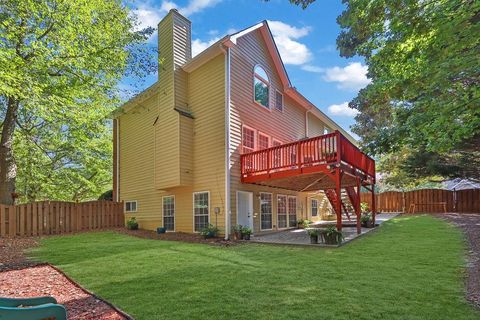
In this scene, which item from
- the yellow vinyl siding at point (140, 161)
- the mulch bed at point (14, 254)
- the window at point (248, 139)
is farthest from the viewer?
the yellow vinyl siding at point (140, 161)

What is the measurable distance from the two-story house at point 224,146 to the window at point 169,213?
44mm

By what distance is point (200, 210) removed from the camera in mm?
13047

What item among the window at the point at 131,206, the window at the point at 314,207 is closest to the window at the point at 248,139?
the window at the point at 131,206

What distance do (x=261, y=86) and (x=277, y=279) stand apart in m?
10.5

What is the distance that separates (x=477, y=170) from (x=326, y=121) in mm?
8756

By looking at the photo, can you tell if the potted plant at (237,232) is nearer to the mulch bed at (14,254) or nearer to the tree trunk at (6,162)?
the mulch bed at (14,254)

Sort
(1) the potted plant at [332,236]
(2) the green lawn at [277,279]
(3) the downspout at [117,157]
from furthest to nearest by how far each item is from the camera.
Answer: (3) the downspout at [117,157] → (1) the potted plant at [332,236] → (2) the green lawn at [277,279]

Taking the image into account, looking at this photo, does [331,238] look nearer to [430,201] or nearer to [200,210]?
[200,210]

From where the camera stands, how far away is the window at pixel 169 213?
14.2 m

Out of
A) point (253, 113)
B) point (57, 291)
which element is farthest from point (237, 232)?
point (57, 291)

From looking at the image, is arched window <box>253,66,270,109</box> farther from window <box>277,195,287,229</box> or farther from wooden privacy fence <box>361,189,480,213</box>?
wooden privacy fence <box>361,189,480,213</box>

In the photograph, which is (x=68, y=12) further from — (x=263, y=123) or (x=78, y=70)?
(x=263, y=123)

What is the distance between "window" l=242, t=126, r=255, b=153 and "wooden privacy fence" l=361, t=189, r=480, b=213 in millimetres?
14857

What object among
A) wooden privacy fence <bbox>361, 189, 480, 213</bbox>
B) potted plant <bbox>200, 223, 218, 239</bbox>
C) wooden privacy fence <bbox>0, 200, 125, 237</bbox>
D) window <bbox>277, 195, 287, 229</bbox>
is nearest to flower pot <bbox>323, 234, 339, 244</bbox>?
potted plant <bbox>200, 223, 218, 239</bbox>
